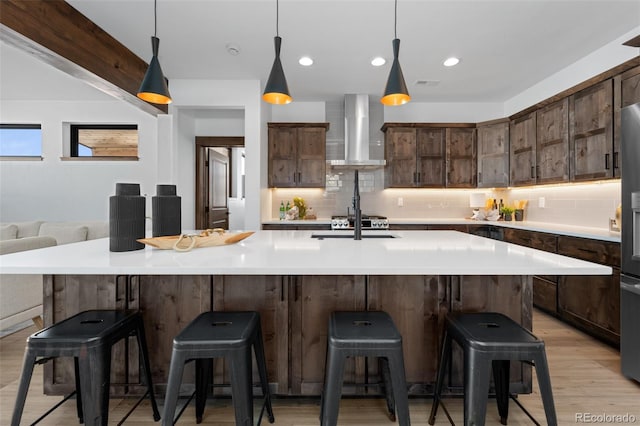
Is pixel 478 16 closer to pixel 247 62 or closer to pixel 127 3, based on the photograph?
pixel 247 62

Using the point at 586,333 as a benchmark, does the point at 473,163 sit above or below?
above

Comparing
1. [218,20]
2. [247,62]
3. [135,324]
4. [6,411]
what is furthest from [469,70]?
[6,411]

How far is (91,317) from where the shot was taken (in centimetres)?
153

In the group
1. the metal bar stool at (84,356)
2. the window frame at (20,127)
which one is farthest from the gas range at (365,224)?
the window frame at (20,127)

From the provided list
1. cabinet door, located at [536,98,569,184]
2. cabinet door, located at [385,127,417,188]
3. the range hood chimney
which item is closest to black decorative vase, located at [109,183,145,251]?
the range hood chimney

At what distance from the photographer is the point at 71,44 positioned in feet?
8.72

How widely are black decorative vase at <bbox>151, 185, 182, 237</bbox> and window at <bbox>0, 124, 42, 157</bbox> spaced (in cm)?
444

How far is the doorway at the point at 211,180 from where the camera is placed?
4863mm

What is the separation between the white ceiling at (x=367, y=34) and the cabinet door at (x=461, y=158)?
80cm

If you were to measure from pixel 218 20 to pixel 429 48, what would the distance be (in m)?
2.06

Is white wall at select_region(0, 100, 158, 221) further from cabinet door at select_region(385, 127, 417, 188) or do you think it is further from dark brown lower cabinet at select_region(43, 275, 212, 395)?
cabinet door at select_region(385, 127, 417, 188)

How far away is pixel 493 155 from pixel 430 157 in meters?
0.84

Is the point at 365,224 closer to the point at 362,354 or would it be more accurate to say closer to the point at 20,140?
the point at 362,354

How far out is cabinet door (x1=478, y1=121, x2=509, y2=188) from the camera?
435 cm
